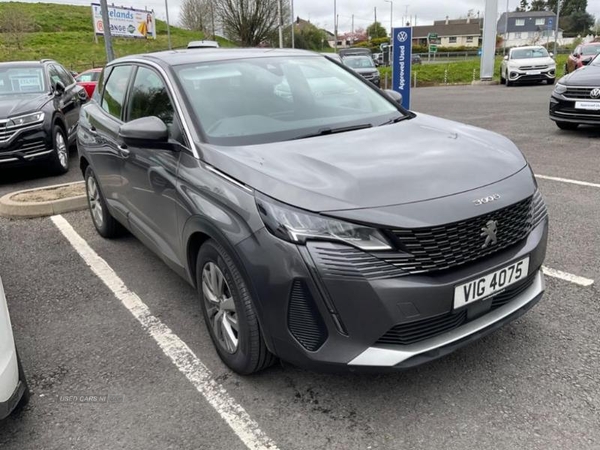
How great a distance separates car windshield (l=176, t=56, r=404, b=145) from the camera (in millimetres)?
3156

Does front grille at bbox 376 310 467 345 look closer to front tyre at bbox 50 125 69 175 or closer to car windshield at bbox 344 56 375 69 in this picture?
front tyre at bbox 50 125 69 175

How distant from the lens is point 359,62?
76.0 ft

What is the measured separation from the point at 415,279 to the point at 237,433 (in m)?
1.08

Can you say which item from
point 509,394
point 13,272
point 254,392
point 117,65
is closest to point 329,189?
point 254,392

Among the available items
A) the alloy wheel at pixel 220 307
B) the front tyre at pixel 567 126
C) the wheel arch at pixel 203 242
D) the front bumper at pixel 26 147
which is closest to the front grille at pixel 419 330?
the wheel arch at pixel 203 242

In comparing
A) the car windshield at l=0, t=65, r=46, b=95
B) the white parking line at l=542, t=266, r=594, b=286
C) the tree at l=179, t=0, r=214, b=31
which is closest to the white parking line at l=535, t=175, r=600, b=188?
the white parking line at l=542, t=266, r=594, b=286

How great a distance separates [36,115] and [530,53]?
20625 millimetres

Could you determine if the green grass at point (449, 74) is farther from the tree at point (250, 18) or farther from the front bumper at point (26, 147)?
the tree at point (250, 18)

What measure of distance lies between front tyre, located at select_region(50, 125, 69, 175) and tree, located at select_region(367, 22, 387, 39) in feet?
291

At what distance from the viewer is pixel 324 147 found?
2896mm

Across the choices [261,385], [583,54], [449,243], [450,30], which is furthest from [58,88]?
[450,30]

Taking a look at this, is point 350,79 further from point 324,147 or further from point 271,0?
point 271,0

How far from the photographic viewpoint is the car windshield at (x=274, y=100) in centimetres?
316

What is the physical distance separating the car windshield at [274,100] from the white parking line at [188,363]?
1.26m
